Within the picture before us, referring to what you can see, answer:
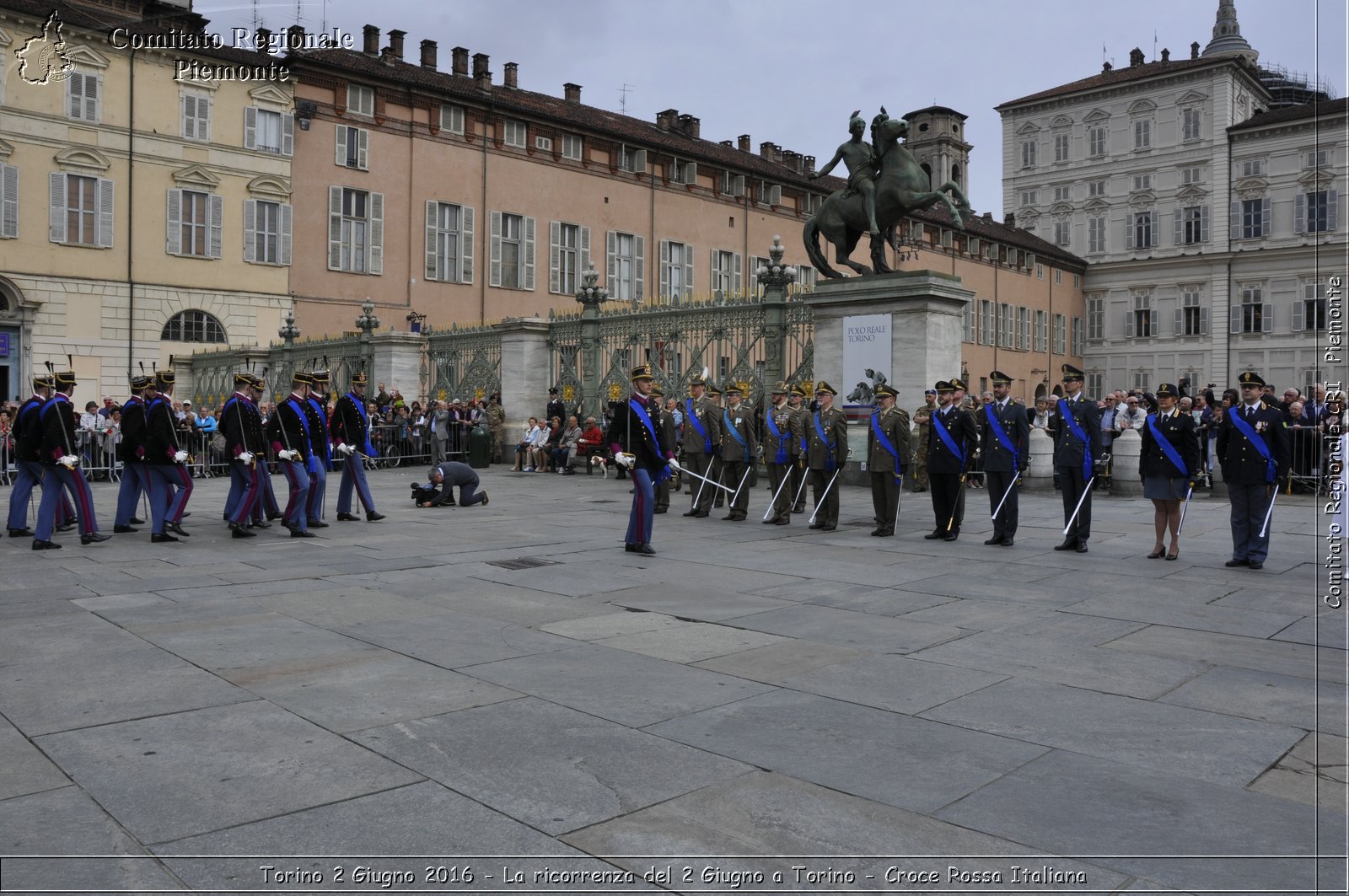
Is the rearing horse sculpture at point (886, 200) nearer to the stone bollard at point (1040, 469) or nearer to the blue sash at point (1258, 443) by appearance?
the stone bollard at point (1040, 469)

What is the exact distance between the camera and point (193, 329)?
3462 centimetres

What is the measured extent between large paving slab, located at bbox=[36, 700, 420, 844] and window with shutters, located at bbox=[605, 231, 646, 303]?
3896 cm

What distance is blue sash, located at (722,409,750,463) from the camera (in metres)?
15.1

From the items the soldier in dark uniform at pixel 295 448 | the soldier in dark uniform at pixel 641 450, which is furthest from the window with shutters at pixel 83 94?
the soldier in dark uniform at pixel 641 450

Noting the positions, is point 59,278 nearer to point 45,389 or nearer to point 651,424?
point 45,389

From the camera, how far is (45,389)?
1212cm

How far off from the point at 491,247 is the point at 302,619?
34179 millimetres

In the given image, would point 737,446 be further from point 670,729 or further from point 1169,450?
point 670,729

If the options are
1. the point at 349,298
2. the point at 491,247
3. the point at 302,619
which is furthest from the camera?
the point at 491,247

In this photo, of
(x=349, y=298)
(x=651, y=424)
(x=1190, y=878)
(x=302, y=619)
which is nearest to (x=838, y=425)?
(x=651, y=424)

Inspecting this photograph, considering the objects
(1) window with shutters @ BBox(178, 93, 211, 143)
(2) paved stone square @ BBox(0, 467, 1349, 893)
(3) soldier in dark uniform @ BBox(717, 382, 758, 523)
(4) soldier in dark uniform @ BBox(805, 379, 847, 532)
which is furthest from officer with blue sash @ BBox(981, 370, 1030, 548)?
(1) window with shutters @ BBox(178, 93, 211, 143)

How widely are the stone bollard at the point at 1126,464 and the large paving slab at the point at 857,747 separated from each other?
14.3 meters

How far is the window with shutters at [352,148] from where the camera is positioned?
36.4 metres

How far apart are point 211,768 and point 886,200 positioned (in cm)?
1569
